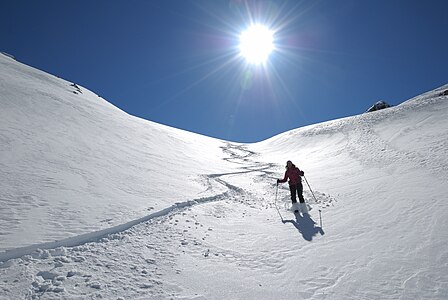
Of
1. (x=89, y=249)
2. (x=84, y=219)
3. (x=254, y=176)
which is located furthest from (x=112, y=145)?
(x=89, y=249)

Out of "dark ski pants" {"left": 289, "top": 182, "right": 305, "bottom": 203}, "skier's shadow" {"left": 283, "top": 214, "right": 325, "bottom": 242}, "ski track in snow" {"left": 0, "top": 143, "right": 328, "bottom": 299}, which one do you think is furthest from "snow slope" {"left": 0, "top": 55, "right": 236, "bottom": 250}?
"skier's shadow" {"left": 283, "top": 214, "right": 325, "bottom": 242}

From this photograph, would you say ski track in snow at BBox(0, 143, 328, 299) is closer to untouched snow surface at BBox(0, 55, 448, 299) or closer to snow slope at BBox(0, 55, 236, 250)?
untouched snow surface at BBox(0, 55, 448, 299)

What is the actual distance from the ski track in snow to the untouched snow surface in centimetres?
3

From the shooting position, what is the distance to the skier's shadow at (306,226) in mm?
7701

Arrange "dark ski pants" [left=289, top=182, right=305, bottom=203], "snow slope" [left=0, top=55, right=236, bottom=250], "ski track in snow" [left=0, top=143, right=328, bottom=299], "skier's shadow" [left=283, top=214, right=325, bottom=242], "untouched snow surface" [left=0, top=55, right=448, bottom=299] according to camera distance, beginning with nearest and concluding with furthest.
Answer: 1. "ski track in snow" [left=0, top=143, right=328, bottom=299]
2. "untouched snow surface" [left=0, top=55, right=448, bottom=299]
3. "snow slope" [left=0, top=55, right=236, bottom=250]
4. "skier's shadow" [left=283, top=214, right=325, bottom=242]
5. "dark ski pants" [left=289, top=182, right=305, bottom=203]

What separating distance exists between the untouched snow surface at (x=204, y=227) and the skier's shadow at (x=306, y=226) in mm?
44

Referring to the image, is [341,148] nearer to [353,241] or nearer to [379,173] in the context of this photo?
[379,173]

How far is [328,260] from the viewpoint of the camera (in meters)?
6.08

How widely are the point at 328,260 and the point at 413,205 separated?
180 inches

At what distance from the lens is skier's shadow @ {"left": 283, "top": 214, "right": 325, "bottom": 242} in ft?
25.3

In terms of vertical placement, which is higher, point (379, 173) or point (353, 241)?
point (379, 173)

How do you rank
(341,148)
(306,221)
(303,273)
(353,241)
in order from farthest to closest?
(341,148) < (306,221) < (353,241) < (303,273)

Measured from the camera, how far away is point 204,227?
27.0 ft

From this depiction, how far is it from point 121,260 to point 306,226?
556 centimetres
